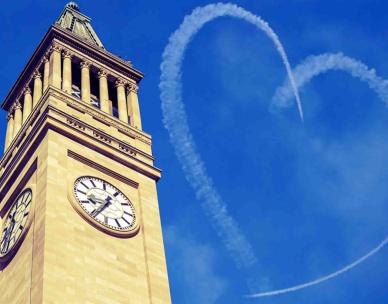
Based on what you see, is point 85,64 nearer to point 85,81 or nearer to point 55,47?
point 85,81

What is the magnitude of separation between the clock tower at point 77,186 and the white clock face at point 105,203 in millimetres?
82

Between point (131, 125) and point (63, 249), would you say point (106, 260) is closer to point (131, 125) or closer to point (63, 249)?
point (63, 249)

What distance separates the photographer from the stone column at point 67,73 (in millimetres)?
64375

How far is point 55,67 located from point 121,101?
526 centimetres

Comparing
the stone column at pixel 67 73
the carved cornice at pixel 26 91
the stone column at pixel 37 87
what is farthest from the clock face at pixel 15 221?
the carved cornice at pixel 26 91

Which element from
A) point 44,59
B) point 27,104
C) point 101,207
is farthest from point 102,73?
point 101,207

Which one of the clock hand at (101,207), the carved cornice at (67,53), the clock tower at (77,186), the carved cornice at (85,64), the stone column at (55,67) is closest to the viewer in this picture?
the clock tower at (77,186)

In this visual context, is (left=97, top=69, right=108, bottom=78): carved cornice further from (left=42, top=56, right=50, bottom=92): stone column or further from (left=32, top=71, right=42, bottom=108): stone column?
(left=32, top=71, right=42, bottom=108): stone column

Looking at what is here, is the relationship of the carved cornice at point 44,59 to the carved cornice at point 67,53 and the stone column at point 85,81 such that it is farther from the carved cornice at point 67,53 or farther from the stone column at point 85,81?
the stone column at point 85,81

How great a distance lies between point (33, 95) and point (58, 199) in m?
17.0

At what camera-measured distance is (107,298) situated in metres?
49.2

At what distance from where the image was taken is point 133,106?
223ft

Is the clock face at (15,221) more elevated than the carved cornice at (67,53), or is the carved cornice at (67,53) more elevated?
the carved cornice at (67,53)

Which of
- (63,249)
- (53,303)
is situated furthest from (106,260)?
(53,303)
